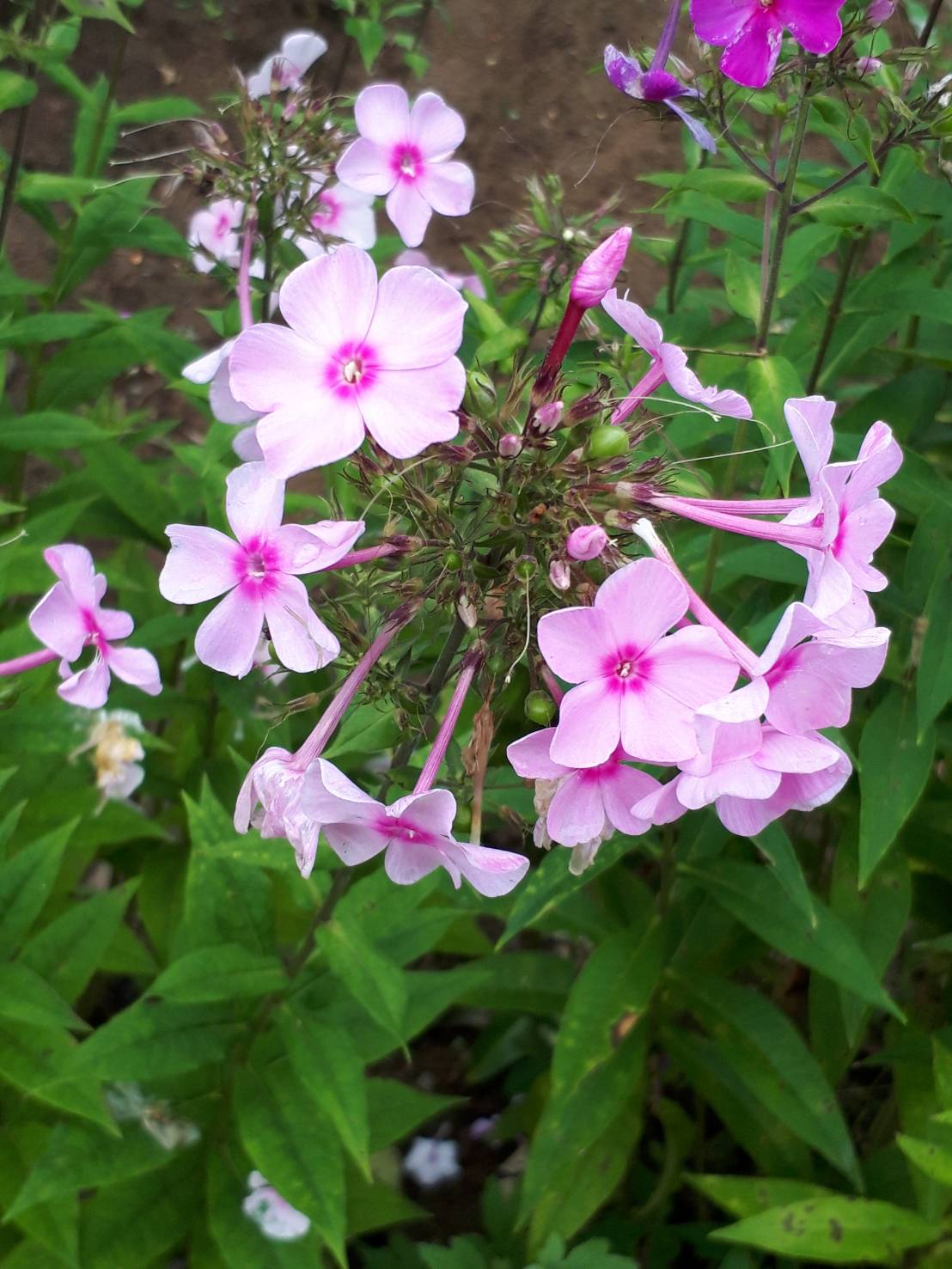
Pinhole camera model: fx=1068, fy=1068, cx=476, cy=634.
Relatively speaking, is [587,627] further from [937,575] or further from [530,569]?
[937,575]

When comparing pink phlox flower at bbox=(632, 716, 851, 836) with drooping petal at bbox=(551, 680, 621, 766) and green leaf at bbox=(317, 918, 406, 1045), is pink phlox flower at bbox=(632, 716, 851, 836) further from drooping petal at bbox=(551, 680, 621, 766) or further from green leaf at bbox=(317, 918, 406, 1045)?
green leaf at bbox=(317, 918, 406, 1045)

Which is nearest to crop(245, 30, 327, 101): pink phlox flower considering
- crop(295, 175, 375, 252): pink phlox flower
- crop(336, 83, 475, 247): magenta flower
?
crop(295, 175, 375, 252): pink phlox flower

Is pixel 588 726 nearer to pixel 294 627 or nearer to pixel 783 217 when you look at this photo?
pixel 294 627

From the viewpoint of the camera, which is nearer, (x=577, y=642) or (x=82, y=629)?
(x=577, y=642)

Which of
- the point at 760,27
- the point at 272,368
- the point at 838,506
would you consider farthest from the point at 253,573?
the point at 760,27

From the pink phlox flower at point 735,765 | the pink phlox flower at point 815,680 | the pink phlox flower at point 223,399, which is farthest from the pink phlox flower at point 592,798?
the pink phlox flower at point 223,399
